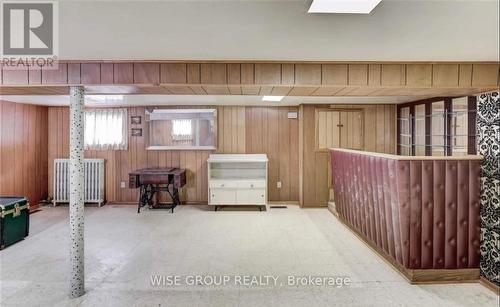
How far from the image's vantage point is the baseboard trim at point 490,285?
2.69 meters

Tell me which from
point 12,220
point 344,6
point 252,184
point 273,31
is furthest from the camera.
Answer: point 252,184

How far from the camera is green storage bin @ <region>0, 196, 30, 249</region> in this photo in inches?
147

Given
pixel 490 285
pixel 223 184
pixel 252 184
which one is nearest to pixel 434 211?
pixel 490 285

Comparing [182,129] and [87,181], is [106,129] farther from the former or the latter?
[182,129]

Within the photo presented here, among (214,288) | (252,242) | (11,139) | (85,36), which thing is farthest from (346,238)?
(11,139)

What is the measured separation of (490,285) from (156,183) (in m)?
4.95

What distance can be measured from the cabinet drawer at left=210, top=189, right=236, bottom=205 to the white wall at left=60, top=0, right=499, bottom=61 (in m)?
3.42

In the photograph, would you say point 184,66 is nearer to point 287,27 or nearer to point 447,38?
point 287,27

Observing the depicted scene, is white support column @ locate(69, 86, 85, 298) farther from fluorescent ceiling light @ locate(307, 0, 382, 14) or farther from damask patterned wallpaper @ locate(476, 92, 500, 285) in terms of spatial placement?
damask patterned wallpaper @ locate(476, 92, 500, 285)

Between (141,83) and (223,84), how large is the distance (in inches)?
29.1

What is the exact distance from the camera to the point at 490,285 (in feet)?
9.06

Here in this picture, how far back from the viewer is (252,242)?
398 cm

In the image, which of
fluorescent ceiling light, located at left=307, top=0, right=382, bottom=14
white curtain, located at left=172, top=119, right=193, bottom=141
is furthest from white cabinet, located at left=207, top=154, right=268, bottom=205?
fluorescent ceiling light, located at left=307, top=0, right=382, bottom=14

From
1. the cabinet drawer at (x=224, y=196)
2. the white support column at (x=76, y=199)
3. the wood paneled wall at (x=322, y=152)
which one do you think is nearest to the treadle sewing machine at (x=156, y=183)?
the cabinet drawer at (x=224, y=196)
